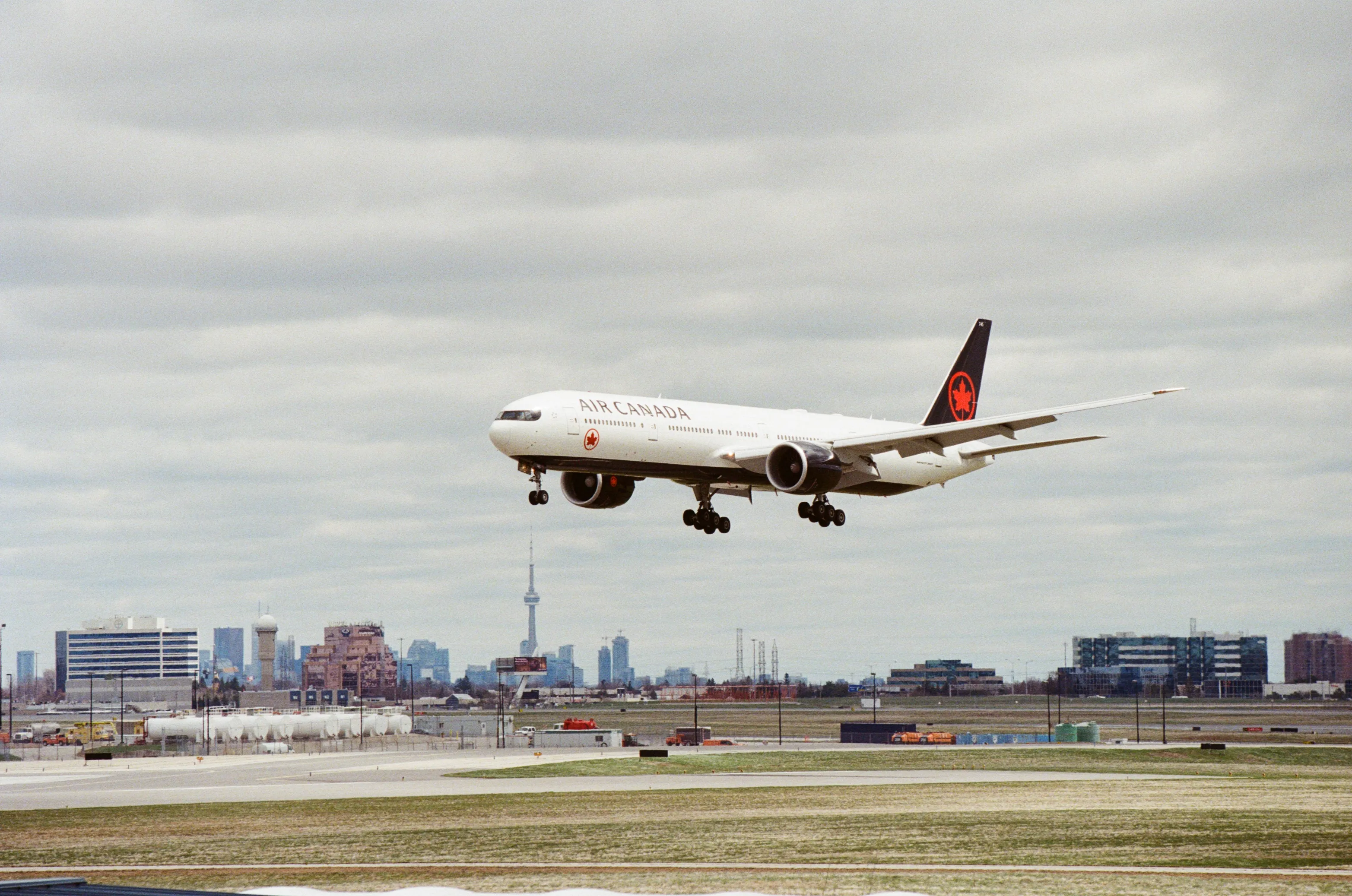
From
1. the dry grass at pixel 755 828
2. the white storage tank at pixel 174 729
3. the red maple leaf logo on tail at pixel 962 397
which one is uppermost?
the red maple leaf logo on tail at pixel 962 397

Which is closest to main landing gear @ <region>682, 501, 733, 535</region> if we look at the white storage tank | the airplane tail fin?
the airplane tail fin

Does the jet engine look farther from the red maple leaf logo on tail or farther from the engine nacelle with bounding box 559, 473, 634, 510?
the red maple leaf logo on tail

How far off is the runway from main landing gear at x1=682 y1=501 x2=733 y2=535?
1434 cm

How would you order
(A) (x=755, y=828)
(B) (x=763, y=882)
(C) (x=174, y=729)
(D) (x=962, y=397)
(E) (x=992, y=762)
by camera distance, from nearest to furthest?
(B) (x=763, y=882)
(A) (x=755, y=828)
(D) (x=962, y=397)
(E) (x=992, y=762)
(C) (x=174, y=729)

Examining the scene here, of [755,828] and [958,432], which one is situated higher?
[958,432]

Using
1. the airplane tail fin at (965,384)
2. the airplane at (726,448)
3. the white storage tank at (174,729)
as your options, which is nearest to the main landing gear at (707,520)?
the airplane at (726,448)

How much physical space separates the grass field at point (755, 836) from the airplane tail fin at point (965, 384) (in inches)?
880

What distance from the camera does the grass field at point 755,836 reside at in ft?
147

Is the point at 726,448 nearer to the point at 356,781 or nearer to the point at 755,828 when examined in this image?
the point at 755,828

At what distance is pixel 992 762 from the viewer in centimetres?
11369

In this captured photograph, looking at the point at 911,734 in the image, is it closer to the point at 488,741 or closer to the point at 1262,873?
the point at 488,741

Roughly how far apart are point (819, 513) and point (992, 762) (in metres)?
38.5

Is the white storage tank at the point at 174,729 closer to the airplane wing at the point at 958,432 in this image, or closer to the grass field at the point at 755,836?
the grass field at the point at 755,836

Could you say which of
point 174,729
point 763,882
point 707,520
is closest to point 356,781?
point 707,520
